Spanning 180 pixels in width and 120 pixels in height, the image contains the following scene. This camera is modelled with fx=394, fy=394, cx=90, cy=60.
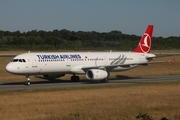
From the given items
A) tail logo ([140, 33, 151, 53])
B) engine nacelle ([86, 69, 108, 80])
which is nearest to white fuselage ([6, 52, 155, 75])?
tail logo ([140, 33, 151, 53])

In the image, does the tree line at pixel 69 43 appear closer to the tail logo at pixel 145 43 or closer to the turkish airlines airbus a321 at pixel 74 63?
the tail logo at pixel 145 43

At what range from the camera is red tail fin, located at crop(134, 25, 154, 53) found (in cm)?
5172

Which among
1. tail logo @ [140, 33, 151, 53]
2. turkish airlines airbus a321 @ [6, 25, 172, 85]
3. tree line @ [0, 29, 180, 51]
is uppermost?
tree line @ [0, 29, 180, 51]

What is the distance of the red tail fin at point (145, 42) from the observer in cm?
5172

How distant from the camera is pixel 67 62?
142 feet

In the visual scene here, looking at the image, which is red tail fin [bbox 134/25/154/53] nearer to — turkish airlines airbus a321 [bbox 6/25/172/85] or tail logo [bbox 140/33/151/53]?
tail logo [bbox 140/33/151/53]

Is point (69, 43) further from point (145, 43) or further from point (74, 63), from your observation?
point (74, 63)

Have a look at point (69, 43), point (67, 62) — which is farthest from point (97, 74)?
point (69, 43)

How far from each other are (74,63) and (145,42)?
12.4 m

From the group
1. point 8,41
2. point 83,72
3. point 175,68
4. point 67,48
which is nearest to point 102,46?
point 67,48

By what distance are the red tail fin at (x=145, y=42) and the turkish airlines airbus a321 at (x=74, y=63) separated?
0.85 m

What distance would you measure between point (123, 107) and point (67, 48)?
8324cm

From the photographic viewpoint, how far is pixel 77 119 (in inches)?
782

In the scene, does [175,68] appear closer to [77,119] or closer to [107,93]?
[107,93]
